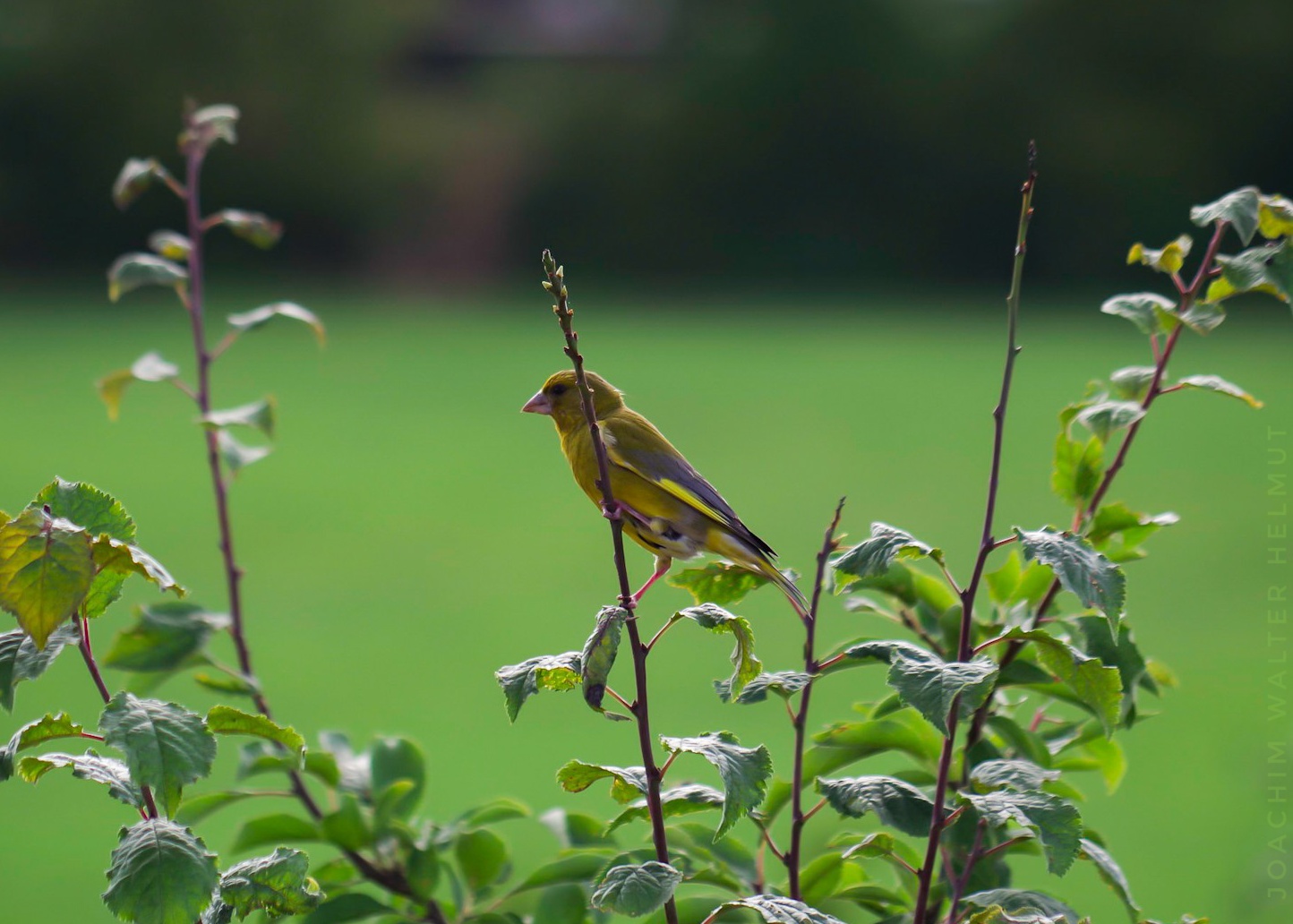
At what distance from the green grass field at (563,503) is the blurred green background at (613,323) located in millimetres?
51

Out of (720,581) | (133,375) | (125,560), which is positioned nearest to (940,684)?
(720,581)

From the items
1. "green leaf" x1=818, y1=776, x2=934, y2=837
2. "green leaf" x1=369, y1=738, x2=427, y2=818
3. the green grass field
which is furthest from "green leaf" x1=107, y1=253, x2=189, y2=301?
the green grass field

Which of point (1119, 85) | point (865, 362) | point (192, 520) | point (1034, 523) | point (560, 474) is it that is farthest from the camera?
point (1119, 85)

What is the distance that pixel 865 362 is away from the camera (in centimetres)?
1838

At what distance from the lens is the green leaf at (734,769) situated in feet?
3.39

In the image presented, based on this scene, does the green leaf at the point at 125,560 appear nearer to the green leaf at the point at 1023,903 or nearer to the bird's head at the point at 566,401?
the green leaf at the point at 1023,903

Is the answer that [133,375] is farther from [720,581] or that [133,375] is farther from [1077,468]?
[1077,468]

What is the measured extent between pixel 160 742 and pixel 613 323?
1975 cm

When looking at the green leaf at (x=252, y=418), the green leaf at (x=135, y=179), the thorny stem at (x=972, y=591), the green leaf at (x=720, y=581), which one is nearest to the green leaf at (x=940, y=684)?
the thorny stem at (x=972, y=591)

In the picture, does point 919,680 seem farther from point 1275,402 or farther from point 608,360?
point 608,360

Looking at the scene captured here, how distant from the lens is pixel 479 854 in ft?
5.08

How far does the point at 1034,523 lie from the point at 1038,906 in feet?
28.0

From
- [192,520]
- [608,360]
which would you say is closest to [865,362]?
[608,360]

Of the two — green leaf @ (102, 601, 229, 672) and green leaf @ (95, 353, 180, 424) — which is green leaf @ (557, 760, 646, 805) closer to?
green leaf @ (102, 601, 229, 672)
